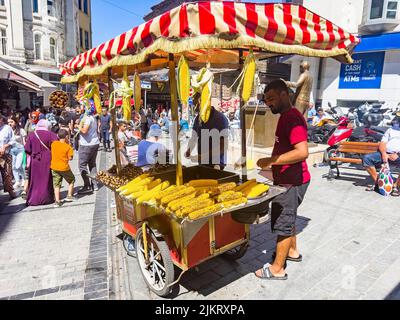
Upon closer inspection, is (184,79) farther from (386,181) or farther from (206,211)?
(386,181)

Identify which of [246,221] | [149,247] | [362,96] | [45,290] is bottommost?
[45,290]

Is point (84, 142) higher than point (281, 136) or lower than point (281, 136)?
lower

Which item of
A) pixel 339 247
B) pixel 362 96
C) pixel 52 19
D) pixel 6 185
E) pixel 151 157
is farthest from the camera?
pixel 52 19

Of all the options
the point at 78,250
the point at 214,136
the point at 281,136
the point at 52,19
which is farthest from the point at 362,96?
the point at 52,19

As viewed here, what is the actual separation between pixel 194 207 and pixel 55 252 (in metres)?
2.56

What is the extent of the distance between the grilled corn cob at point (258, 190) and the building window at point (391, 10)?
17.3 m

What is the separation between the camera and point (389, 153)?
20.4 feet

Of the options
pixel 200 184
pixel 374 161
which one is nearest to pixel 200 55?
pixel 200 184

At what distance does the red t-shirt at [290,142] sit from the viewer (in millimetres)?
3008

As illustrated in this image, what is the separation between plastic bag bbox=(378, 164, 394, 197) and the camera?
609 centimetres

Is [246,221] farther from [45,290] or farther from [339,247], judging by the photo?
[45,290]
